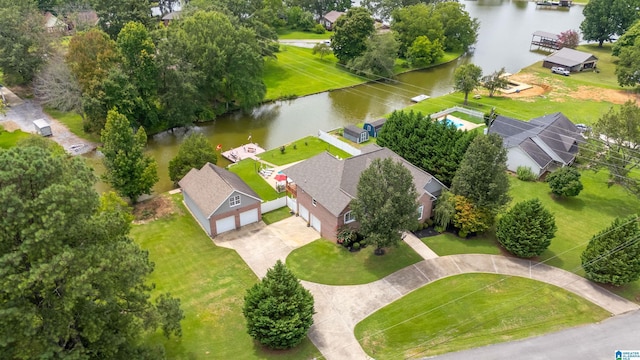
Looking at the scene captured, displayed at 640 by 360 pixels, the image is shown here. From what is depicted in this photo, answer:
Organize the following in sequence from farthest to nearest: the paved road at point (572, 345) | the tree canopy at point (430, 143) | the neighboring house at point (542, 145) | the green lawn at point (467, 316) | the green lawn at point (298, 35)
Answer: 1. the green lawn at point (298, 35)
2. the neighboring house at point (542, 145)
3. the tree canopy at point (430, 143)
4. the green lawn at point (467, 316)
5. the paved road at point (572, 345)

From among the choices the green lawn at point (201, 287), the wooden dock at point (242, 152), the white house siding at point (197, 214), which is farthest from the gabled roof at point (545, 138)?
the green lawn at point (201, 287)

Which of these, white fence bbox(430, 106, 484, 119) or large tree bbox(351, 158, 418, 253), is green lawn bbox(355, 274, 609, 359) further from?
white fence bbox(430, 106, 484, 119)

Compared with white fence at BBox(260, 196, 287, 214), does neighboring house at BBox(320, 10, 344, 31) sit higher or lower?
higher

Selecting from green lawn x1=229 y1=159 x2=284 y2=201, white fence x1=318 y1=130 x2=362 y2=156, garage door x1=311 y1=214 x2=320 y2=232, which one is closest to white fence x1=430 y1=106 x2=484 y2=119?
white fence x1=318 y1=130 x2=362 y2=156

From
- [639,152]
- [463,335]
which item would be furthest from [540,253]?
[639,152]

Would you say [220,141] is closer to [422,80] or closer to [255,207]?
[255,207]

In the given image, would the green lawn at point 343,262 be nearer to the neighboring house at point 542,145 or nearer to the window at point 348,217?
Result: the window at point 348,217

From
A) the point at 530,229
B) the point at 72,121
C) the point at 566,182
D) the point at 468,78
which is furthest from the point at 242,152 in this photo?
the point at 468,78
